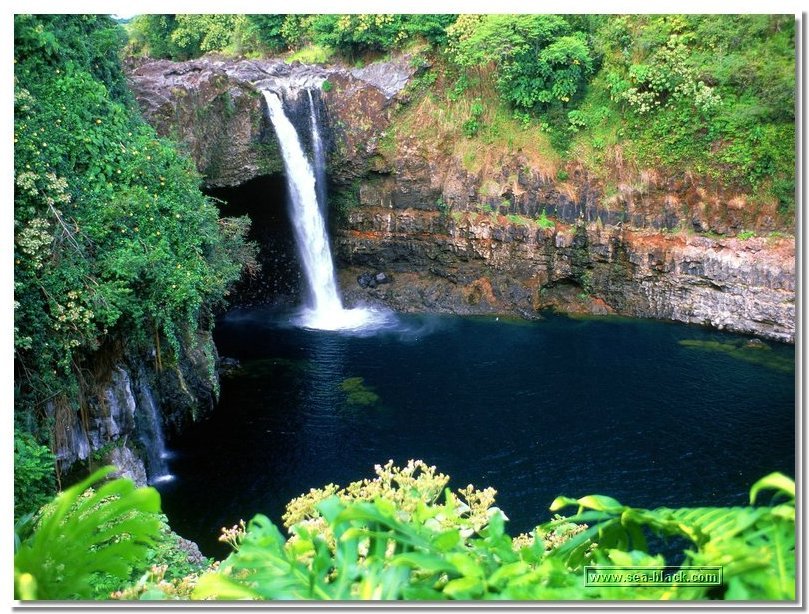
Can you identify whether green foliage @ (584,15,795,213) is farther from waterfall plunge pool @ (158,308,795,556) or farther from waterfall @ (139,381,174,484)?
waterfall @ (139,381,174,484)

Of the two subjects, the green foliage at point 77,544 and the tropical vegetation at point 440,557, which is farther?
the green foliage at point 77,544

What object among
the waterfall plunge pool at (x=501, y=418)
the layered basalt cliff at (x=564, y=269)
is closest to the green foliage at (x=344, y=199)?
the layered basalt cliff at (x=564, y=269)

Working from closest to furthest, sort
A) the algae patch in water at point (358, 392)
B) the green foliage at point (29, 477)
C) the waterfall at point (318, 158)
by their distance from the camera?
1. the green foliage at point (29, 477)
2. the algae patch in water at point (358, 392)
3. the waterfall at point (318, 158)

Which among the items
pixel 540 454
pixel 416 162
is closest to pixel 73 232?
pixel 540 454

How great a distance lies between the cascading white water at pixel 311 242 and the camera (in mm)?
17234

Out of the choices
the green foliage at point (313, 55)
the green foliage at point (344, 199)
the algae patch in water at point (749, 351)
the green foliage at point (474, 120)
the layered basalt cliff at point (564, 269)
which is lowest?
the algae patch in water at point (749, 351)

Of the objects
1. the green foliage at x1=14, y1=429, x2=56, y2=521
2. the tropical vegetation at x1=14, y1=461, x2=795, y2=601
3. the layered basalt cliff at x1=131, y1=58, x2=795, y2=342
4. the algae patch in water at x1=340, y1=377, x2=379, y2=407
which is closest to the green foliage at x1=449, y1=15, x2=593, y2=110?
the layered basalt cliff at x1=131, y1=58, x2=795, y2=342

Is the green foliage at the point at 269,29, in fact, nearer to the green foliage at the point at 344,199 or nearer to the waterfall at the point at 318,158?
the waterfall at the point at 318,158

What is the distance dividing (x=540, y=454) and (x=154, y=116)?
10599 millimetres

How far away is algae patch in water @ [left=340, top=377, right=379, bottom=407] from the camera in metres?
12.6

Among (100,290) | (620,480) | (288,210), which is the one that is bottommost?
(620,480)

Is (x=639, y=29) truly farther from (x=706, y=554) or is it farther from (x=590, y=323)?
(x=706, y=554)

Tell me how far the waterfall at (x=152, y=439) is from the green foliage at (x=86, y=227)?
0.99 meters

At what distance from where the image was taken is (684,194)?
1717 cm
